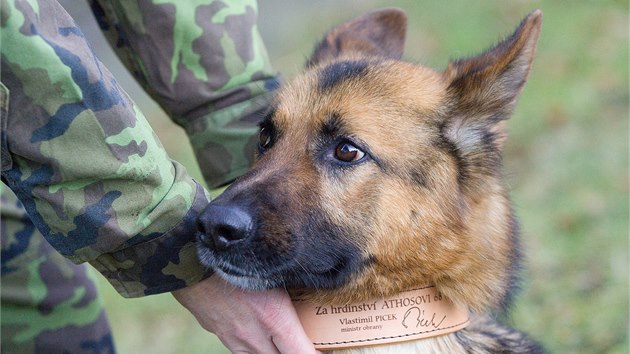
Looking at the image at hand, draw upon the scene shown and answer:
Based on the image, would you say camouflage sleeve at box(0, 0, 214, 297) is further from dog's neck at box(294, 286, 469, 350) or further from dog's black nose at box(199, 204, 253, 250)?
dog's neck at box(294, 286, 469, 350)

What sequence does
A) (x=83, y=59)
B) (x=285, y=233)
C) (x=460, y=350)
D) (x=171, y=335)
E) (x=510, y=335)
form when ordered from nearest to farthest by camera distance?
(x=83, y=59) < (x=285, y=233) < (x=460, y=350) < (x=510, y=335) < (x=171, y=335)

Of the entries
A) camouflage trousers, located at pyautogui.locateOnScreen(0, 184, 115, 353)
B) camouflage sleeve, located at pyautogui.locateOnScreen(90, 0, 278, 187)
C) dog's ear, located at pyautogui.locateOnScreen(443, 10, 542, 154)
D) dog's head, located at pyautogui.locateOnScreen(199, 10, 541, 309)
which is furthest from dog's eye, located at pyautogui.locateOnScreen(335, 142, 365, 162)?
camouflage trousers, located at pyautogui.locateOnScreen(0, 184, 115, 353)

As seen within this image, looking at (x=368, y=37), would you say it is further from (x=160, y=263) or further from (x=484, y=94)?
(x=160, y=263)

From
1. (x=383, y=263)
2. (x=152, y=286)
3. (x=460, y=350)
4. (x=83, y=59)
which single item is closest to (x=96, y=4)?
(x=83, y=59)

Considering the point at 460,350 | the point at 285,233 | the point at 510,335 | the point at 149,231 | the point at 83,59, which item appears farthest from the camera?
the point at 510,335

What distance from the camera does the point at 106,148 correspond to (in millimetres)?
2432

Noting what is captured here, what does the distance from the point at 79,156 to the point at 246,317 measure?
Result: 0.83m

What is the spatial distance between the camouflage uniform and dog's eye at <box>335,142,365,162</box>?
536mm

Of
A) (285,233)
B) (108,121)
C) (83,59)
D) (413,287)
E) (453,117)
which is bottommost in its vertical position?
(413,287)

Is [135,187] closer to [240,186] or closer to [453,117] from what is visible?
[240,186]

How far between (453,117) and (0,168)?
67.0 inches

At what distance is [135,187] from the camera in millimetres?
2506

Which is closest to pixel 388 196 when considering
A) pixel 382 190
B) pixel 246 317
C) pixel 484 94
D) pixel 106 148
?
pixel 382 190

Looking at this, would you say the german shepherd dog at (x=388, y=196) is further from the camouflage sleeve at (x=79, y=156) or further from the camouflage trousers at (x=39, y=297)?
the camouflage trousers at (x=39, y=297)
